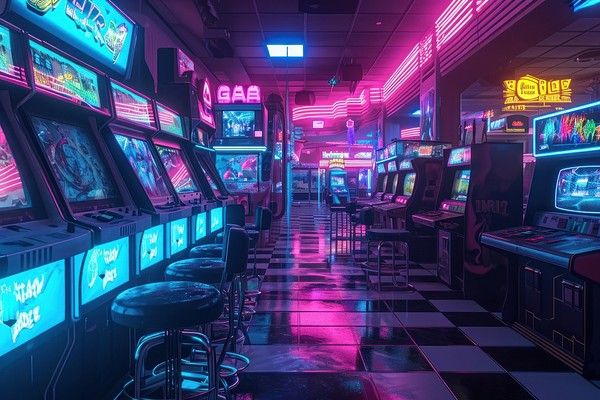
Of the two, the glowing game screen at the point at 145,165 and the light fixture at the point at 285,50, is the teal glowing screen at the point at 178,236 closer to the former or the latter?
the glowing game screen at the point at 145,165

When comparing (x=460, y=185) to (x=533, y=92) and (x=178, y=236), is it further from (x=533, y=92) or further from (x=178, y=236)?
(x=533, y=92)

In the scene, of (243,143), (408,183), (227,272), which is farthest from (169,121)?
(408,183)

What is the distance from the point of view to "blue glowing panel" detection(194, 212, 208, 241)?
407 cm

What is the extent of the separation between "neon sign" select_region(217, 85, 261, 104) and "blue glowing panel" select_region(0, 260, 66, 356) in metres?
6.19

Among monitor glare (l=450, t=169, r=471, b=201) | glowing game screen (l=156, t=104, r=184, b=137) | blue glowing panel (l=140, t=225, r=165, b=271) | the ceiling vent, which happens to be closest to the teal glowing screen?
blue glowing panel (l=140, t=225, r=165, b=271)

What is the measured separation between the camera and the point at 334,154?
20688 mm

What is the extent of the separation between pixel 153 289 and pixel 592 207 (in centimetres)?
258

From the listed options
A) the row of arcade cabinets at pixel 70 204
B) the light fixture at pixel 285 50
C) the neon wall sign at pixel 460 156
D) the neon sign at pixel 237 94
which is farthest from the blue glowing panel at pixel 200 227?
the light fixture at pixel 285 50

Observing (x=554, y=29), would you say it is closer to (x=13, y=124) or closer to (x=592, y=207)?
(x=592, y=207)

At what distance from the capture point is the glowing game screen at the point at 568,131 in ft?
9.47

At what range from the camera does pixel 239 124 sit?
300 inches

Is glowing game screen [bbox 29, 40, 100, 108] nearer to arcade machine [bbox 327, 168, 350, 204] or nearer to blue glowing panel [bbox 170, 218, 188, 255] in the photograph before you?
blue glowing panel [bbox 170, 218, 188, 255]

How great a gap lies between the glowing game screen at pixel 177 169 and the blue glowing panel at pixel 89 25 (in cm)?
88

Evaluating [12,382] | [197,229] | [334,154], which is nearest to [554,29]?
[197,229]
